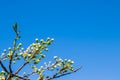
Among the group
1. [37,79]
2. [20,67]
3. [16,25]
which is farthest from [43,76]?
[16,25]

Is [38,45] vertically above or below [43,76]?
above

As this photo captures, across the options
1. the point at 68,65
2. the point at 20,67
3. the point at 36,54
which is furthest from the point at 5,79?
the point at 68,65

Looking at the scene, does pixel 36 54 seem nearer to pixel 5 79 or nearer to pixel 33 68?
pixel 33 68

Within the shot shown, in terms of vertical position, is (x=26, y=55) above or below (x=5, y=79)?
above

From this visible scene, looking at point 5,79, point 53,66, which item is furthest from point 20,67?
point 53,66

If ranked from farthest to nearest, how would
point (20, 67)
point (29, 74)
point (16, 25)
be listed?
1. point (29, 74)
2. point (20, 67)
3. point (16, 25)

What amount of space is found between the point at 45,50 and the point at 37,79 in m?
1.68

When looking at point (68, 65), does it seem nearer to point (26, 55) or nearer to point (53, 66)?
point (53, 66)

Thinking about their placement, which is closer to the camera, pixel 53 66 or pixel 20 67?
pixel 20 67

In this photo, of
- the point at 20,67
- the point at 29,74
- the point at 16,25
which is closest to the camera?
the point at 16,25

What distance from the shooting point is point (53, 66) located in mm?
18688

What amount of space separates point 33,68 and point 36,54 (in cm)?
80

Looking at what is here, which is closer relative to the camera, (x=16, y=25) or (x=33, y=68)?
(x=16, y=25)

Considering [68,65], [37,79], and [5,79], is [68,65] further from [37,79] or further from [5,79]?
[5,79]
